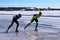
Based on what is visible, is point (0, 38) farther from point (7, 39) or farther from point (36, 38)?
point (36, 38)

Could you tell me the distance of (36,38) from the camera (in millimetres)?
19500

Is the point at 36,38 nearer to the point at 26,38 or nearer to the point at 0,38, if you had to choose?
the point at 26,38

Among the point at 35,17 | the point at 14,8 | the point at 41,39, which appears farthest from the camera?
the point at 14,8

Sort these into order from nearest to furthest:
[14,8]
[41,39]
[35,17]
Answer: [41,39] → [35,17] → [14,8]

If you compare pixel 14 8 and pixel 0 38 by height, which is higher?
pixel 0 38

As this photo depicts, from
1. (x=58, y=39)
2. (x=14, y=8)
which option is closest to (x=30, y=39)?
(x=58, y=39)

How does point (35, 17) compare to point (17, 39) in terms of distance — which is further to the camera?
point (35, 17)

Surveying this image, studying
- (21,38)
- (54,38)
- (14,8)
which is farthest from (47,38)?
(14,8)

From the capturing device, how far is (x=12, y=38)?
64.0 feet

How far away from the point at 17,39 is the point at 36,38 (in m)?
1.29

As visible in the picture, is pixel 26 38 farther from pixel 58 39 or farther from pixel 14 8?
pixel 14 8

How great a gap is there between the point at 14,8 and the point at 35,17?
121279 millimetres

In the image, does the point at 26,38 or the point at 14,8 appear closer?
the point at 26,38

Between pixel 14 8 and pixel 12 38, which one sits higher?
pixel 12 38
